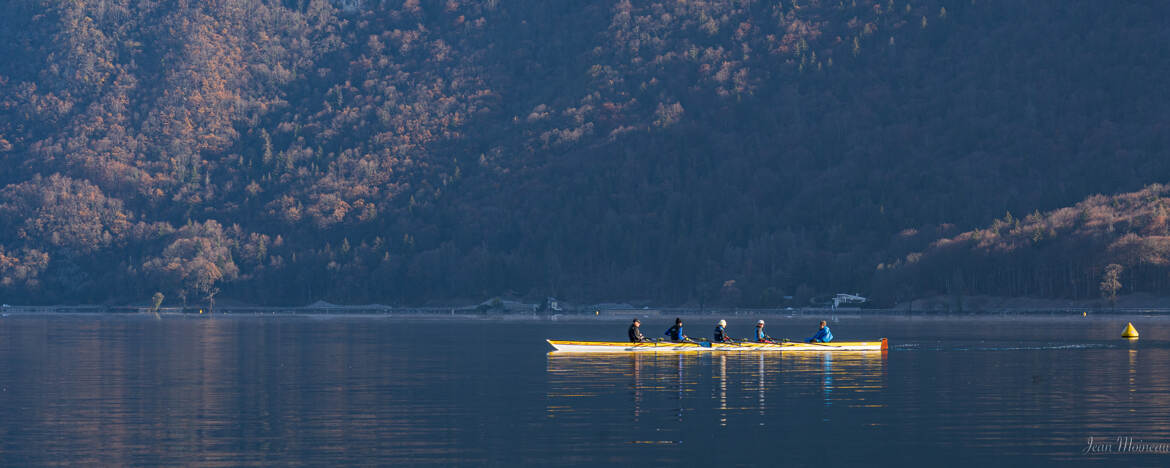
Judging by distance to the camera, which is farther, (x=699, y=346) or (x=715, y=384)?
(x=699, y=346)

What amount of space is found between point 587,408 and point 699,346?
35362mm

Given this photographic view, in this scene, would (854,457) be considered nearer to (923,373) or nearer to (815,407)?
(815,407)

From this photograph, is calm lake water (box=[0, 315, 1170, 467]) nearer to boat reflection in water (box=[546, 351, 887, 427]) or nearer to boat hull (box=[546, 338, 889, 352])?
boat reflection in water (box=[546, 351, 887, 427])

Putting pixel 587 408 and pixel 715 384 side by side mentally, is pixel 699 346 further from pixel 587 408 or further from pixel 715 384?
pixel 587 408

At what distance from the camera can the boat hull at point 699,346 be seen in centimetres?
8544

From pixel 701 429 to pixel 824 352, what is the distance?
4405 cm

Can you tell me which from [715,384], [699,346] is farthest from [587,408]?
[699,346]

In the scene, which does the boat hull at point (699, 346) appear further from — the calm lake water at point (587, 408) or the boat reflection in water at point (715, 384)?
the calm lake water at point (587, 408)

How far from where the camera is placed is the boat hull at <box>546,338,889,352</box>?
85438mm

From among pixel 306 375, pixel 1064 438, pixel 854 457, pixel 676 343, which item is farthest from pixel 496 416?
pixel 676 343

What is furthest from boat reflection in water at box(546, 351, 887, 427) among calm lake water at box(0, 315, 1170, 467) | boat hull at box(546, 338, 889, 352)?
boat hull at box(546, 338, 889, 352)

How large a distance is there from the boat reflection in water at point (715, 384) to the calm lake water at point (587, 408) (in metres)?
0.12

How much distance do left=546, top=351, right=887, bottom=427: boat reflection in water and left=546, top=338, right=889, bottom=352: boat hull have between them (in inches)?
16.3

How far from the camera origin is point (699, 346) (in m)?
86.1
